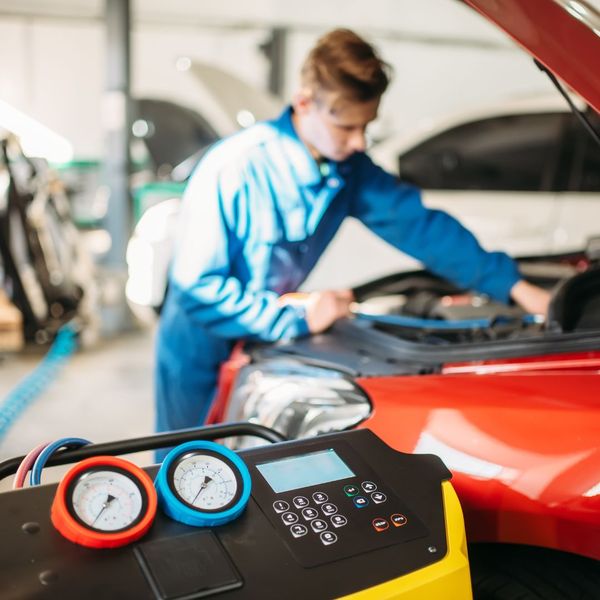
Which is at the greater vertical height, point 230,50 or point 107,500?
point 230,50

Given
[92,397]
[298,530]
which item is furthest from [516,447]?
[92,397]

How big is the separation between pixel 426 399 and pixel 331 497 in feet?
0.84

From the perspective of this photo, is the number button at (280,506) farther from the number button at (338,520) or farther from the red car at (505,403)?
the red car at (505,403)

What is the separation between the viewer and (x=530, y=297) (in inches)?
60.2

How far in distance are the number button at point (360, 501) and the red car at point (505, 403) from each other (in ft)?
0.53

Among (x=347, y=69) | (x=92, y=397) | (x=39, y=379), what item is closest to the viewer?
(x=347, y=69)

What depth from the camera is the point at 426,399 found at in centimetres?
96

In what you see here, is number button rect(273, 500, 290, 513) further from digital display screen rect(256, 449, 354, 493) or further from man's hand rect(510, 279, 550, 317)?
man's hand rect(510, 279, 550, 317)

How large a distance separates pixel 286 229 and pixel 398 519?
0.85m

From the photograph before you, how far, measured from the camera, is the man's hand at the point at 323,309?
54.4 inches

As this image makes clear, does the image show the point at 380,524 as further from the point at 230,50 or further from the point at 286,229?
the point at 230,50

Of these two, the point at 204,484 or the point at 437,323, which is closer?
the point at 204,484

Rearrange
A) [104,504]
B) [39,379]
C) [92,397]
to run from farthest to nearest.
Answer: [39,379]
[92,397]
[104,504]

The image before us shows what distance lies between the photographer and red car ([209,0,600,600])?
81 centimetres
